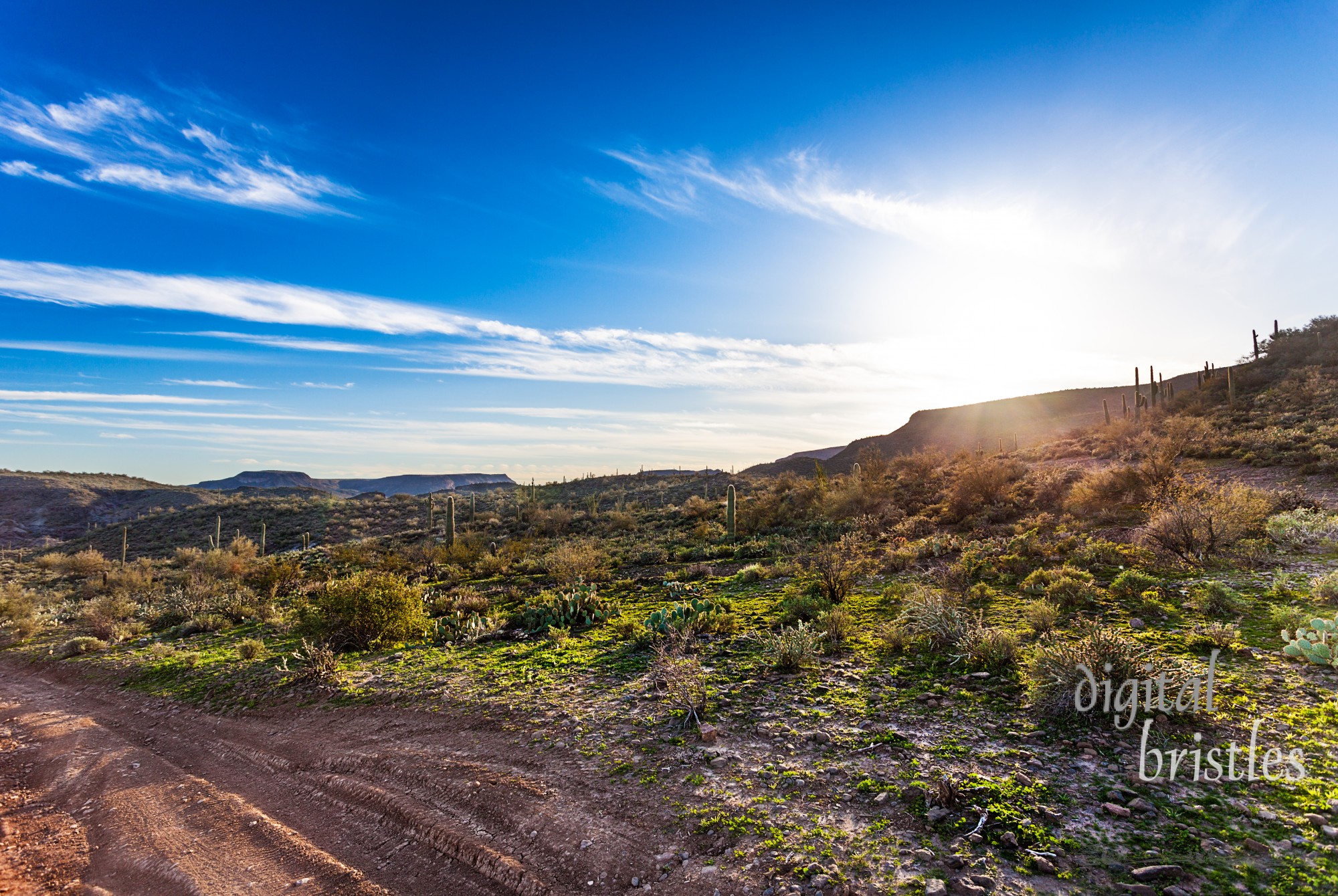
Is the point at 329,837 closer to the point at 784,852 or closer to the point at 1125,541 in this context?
the point at 784,852

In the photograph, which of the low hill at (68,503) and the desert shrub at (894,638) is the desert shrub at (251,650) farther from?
the low hill at (68,503)

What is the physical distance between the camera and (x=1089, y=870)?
10.2ft

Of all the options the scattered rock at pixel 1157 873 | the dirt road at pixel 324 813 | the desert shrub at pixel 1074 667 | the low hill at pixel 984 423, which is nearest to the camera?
the scattered rock at pixel 1157 873

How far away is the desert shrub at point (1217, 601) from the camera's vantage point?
675cm

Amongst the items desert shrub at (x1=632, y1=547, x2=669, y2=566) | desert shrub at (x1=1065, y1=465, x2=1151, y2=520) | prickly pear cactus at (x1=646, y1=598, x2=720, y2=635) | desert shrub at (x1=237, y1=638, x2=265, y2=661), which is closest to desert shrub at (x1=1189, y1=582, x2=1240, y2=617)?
prickly pear cactus at (x1=646, y1=598, x2=720, y2=635)

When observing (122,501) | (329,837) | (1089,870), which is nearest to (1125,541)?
(1089,870)

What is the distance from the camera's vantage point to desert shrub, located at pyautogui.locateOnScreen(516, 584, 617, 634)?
10000 millimetres

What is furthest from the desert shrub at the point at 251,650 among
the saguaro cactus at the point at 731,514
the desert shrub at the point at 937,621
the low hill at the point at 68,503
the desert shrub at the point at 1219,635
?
the low hill at the point at 68,503

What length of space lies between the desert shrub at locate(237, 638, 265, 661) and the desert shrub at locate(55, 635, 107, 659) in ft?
16.1

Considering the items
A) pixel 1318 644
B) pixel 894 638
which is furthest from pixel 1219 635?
pixel 894 638

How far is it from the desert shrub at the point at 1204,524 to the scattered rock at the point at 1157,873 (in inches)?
316

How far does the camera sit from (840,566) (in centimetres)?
1145

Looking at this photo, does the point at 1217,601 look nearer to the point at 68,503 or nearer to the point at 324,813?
the point at 324,813

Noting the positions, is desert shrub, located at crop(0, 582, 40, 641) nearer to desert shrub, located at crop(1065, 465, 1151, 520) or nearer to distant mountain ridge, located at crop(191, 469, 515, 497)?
desert shrub, located at crop(1065, 465, 1151, 520)
